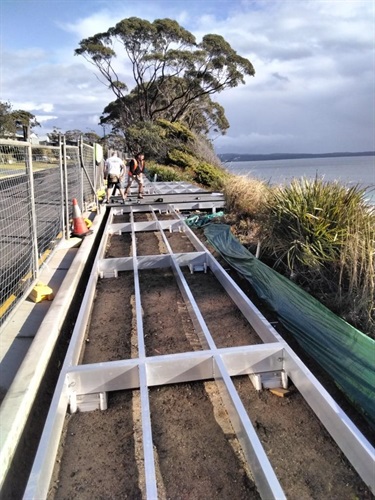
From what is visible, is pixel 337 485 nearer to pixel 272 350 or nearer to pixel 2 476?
pixel 272 350

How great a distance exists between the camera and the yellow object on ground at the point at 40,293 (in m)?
4.22

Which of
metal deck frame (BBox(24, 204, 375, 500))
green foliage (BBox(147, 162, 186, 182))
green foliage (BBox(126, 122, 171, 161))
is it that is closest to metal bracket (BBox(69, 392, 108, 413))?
metal deck frame (BBox(24, 204, 375, 500))

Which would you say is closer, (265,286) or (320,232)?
(265,286)

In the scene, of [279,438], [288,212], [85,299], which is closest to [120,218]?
[288,212]

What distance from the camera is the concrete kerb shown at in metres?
2.20

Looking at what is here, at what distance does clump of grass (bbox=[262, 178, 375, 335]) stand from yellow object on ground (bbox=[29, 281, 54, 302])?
2.95m

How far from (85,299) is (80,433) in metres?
1.66

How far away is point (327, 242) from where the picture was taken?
5031mm

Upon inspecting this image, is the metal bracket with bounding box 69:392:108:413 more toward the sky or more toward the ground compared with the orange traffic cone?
more toward the ground

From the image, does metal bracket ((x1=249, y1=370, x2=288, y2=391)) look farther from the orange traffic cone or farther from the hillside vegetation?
the orange traffic cone

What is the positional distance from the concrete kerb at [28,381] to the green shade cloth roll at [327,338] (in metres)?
2.18

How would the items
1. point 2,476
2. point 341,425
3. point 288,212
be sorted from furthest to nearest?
1. point 288,212
2. point 341,425
3. point 2,476

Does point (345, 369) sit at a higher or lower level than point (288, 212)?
lower

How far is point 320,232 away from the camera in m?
5.13
